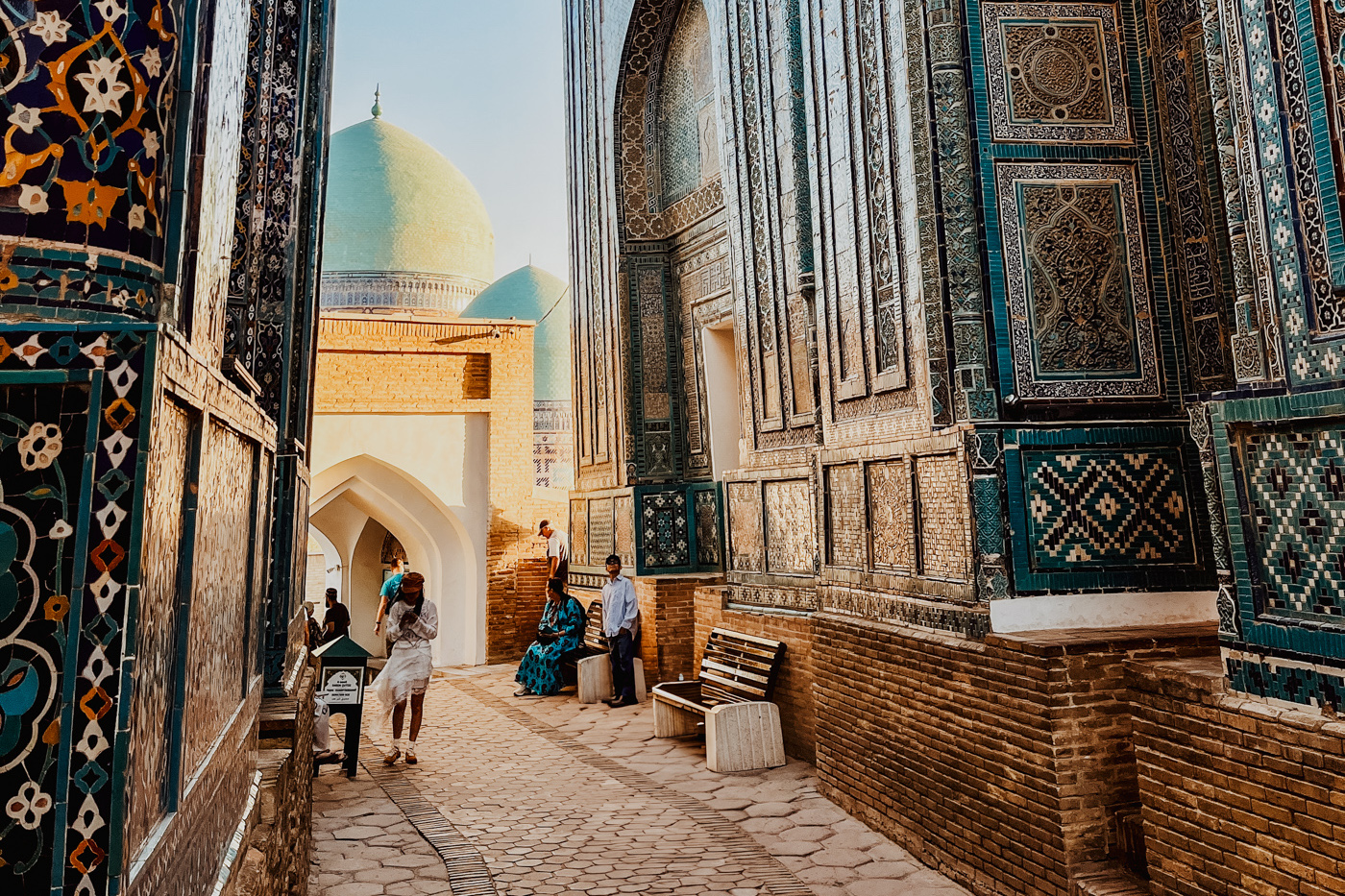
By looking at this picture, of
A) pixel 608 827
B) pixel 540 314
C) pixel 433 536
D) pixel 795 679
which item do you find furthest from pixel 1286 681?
pixel 540 314

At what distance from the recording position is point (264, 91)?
2.77 m

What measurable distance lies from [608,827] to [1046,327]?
352 centimetres

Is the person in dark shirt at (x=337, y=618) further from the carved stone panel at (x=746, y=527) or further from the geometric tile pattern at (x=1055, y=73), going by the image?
the geometric tile pattern at (x=1055, y=73)

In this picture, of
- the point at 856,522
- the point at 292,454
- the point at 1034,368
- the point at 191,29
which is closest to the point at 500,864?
the point at 292,454

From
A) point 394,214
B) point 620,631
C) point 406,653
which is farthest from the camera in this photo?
point 394,214

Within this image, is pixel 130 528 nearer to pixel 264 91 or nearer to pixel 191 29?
pixel 191 29

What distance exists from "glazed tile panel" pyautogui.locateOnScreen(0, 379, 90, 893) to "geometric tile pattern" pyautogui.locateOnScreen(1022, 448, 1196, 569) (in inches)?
156

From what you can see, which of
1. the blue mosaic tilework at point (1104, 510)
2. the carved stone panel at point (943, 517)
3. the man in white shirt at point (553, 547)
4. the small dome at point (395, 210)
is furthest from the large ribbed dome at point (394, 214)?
the blue mosaic tilework at point (1104, 510)

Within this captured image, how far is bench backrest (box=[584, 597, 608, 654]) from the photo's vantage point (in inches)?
388

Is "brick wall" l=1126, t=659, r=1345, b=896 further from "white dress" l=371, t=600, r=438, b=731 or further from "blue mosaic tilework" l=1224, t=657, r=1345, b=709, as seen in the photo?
"white dress" l=371, t=600, r=438, b=731

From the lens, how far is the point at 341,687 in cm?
634

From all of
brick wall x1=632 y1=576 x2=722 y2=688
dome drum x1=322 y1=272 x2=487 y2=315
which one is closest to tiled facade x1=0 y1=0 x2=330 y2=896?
brick wall x1=632 y1=576 x2=722 y2=688

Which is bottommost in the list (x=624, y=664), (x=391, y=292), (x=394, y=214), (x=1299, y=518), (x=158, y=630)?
(x=624, y=664)

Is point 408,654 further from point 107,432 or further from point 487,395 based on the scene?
point 487,395
